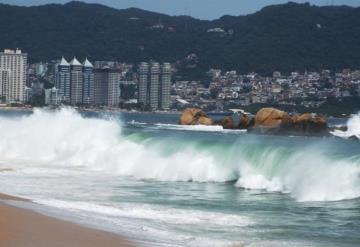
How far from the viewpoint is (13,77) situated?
167m

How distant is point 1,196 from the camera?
1769 centimetres

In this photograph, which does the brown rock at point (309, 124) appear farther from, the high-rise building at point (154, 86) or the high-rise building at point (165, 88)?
the high-rise building at point (165, 88)

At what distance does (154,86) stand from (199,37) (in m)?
28.8

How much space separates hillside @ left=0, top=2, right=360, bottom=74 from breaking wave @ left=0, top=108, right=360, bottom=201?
116150mm

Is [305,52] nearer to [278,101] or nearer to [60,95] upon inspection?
[278,101]

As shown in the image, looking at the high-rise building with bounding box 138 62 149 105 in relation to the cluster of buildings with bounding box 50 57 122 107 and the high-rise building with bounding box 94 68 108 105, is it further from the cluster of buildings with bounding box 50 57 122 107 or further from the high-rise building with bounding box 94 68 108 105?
the high-rise building with bounding box 94 68 108 105

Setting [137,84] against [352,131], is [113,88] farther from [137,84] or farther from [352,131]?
[352,131]

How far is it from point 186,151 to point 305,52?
442ft

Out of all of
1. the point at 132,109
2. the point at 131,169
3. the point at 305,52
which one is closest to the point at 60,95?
the point at 132,109

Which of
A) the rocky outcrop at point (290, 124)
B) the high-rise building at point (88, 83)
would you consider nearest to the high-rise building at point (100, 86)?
the high-rise building at point (88, 83)

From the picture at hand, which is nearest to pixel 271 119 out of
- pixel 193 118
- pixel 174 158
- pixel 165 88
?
pixel 193 118

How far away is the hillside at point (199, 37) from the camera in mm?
160375

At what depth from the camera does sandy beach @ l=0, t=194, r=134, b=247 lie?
36.7 ft

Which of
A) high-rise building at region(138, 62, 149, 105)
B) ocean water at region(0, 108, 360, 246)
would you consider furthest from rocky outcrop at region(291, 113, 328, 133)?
high-rise building at region(138, 62, 149, 105)
